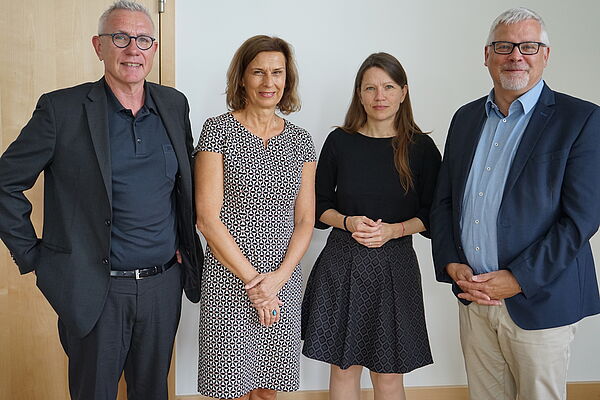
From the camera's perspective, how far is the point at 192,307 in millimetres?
3098

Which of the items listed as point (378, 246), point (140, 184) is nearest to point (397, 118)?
point (378, 246)

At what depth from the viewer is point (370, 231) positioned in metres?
2.43

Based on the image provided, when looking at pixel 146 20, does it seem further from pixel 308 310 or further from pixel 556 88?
pixel 556 88

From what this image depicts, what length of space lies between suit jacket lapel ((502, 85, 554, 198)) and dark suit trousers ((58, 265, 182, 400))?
1193 mm

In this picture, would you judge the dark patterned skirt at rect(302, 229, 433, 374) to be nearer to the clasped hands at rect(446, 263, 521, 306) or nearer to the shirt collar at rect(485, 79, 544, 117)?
the clasped hands at rect(446, 263, 521, 306)

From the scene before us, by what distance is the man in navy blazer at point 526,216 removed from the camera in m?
2.00

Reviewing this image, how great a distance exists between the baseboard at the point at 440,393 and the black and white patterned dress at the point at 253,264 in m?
0.98

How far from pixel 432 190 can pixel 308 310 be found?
0.70 metres

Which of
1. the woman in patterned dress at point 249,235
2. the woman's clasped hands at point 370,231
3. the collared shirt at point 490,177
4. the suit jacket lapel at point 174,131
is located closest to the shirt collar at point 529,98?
the collared shirt at point 490,177

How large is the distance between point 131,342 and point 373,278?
0.93 metres

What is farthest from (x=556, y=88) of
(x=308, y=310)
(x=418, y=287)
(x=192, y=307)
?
(x=192, y=307)

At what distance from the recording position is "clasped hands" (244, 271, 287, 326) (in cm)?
223

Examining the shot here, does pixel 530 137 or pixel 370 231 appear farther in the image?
pixel 370 231

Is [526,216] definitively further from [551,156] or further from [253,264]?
[253,264]
